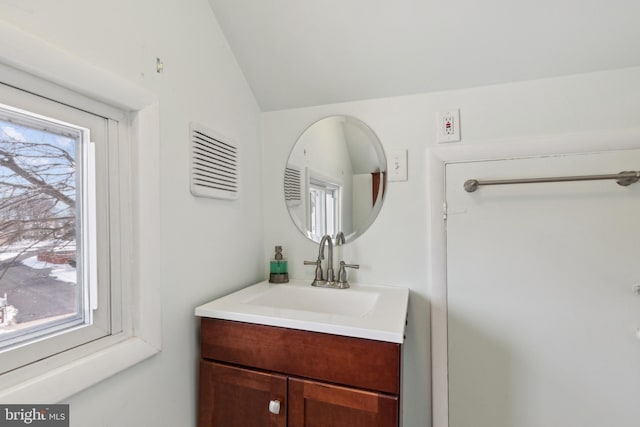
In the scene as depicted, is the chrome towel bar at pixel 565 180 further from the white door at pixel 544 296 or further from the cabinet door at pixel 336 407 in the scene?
the cabinet door at pixel 336 407

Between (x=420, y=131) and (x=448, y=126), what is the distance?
0.38 ft

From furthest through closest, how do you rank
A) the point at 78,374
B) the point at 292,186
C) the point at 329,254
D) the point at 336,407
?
the point at 292,186, the point at 329,254, the point at 336,407, the point at 78,374

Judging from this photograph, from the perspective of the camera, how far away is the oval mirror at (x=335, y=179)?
139 centimetres

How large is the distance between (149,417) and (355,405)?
0.66 metres

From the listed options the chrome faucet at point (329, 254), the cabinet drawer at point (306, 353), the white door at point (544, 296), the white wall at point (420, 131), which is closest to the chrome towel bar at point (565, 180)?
the white door at point (544, 296)

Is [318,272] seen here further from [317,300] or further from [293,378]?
[293,378]

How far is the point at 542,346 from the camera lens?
115cm

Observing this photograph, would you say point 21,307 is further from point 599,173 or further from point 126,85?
point 599,173

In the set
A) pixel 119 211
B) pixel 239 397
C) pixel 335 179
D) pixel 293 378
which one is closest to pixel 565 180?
pixel 335 179

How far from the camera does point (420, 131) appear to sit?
1.32m

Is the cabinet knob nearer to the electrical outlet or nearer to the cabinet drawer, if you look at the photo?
the cabinet drawer

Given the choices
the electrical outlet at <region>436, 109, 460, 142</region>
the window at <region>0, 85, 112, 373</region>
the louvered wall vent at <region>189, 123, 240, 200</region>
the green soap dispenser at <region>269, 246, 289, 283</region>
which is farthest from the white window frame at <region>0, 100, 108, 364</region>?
the electrical outlet at <region>436, 109, 460, 142</region>

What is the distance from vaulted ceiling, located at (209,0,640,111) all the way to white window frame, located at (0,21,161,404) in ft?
2.04

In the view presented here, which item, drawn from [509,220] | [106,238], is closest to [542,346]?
[509,220]
